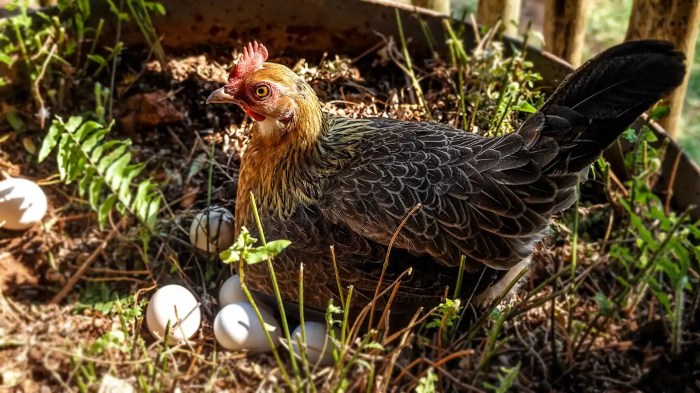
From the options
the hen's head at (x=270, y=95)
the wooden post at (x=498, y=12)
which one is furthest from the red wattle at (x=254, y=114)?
the wooden post at (x=498, y=12)

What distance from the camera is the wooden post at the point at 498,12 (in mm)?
2742

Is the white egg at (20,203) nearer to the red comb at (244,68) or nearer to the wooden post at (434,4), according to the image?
the red comb at (244,68)

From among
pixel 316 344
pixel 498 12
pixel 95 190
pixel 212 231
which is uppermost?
pixel 498 12

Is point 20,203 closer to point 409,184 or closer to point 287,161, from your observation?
point 287,161

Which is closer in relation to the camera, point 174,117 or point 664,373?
point 664,373

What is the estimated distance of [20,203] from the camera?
2201mm

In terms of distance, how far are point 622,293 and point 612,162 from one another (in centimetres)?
71

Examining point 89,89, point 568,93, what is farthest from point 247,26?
point 568,93

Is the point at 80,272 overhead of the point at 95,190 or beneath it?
beneath

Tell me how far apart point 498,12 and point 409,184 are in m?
1.20

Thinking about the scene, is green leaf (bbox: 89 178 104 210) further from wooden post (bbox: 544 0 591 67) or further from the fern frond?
wooden post (bbox: 544 0 591 67)

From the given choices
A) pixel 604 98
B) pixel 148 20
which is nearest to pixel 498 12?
pixel 604 98

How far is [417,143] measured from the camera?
1977 millimetres

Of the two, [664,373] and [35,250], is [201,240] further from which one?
[664,373]
